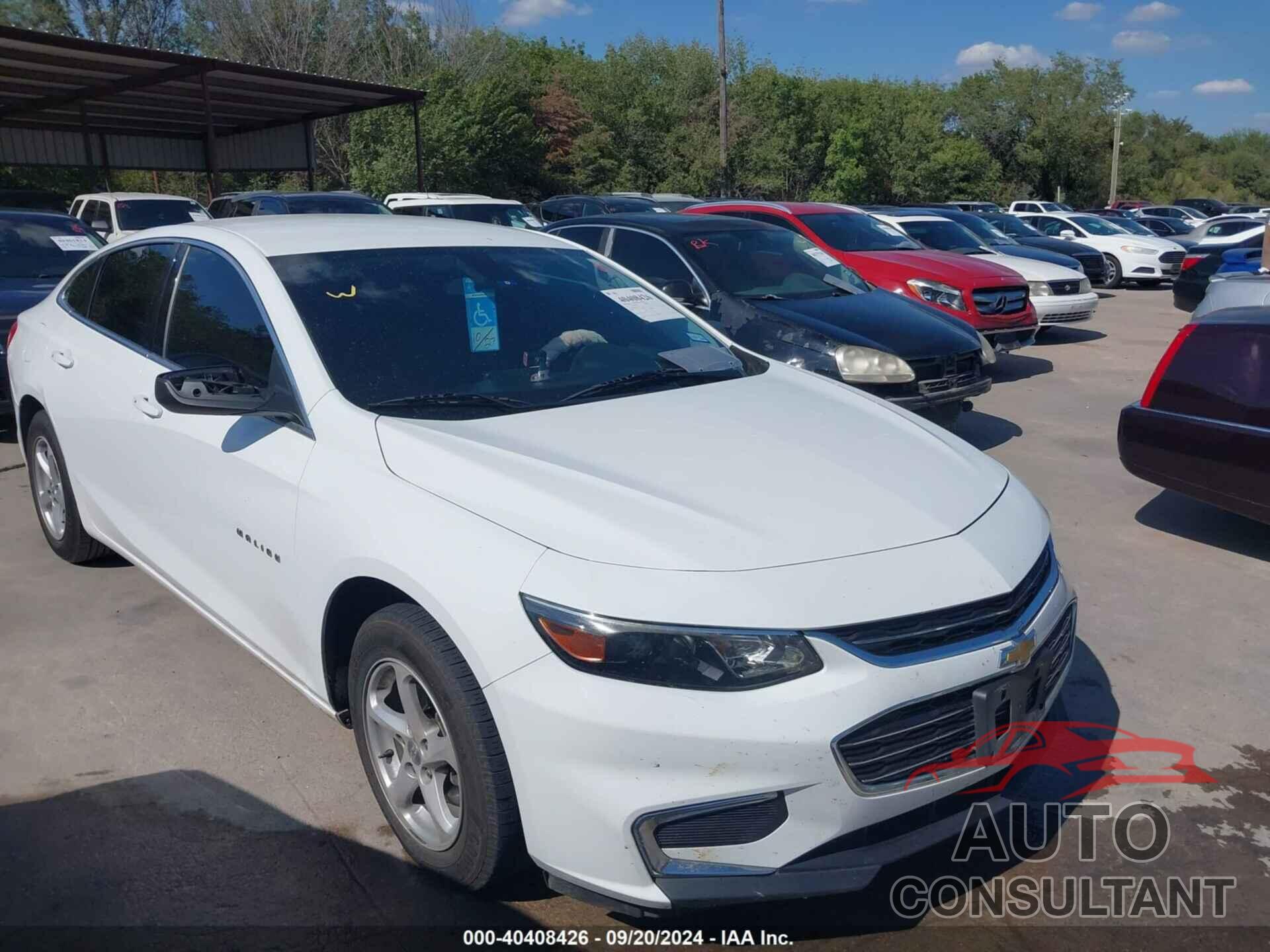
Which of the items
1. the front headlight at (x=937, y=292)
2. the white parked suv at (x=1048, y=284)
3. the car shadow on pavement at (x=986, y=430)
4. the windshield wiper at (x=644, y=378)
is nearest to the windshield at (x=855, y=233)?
the front headlight at (x=937, y=292)

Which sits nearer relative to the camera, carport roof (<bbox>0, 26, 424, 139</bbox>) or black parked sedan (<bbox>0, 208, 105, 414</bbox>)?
black parked sedan (<bbox>0, 208, 105, 414</bbox>)

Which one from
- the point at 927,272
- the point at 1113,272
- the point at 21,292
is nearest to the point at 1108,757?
the point at 927,272

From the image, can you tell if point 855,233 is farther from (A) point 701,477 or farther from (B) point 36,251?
(A) point 701,477

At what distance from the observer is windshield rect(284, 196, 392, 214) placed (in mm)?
14281

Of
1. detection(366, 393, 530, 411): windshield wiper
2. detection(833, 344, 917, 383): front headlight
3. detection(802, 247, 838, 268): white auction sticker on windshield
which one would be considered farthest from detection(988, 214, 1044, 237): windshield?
detection(366, 393, 530, 411): windshield wiper

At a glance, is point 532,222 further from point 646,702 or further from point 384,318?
point 646,702

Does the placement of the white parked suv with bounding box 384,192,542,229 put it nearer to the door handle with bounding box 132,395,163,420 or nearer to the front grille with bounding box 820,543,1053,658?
the door handle with bounding box 132,395,163,420

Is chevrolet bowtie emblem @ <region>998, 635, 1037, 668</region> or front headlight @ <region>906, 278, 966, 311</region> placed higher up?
front headlight @ <region>906, 278, 966, 311</region>

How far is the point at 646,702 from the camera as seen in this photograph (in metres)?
2.25

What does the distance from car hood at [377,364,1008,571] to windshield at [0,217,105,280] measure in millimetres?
7024

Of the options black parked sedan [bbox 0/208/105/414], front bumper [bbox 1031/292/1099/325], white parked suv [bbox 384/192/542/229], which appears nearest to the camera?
black parked sedan [bbox 0/208/105/414]

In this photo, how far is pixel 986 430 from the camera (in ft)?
26.7
